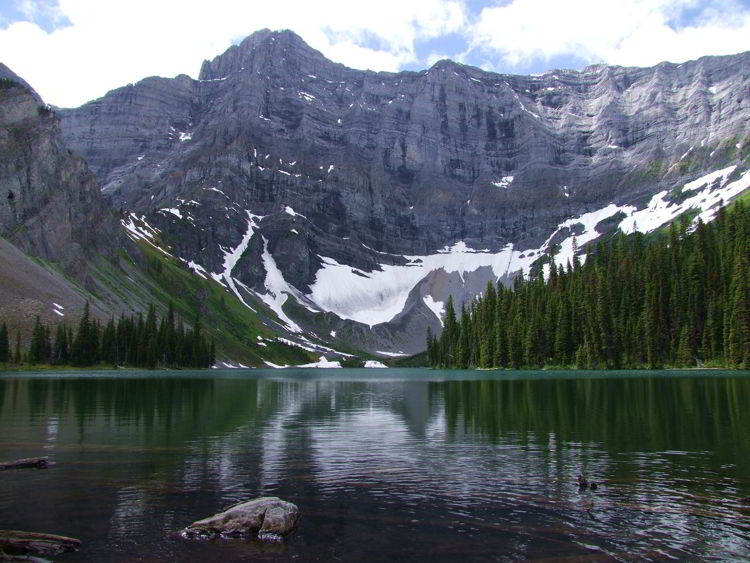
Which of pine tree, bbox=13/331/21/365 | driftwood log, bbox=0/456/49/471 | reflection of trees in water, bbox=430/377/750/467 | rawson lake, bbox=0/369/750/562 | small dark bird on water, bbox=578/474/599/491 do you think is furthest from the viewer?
pine tree, bbox=13/331/21/365

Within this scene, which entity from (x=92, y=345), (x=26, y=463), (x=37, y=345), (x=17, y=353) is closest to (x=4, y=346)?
(x=17, y=353)

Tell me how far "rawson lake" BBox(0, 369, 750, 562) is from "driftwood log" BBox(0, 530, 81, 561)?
513mm

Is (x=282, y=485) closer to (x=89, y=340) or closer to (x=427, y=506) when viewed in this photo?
(x=427, y=506)

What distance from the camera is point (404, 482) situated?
27.1 m

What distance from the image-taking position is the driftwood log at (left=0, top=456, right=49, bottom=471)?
28.7 metres

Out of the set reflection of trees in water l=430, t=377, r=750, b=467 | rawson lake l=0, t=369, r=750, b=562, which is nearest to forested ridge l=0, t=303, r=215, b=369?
rawson lake l=0, t=369, r=750, b=562

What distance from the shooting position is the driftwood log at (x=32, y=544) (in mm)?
17219

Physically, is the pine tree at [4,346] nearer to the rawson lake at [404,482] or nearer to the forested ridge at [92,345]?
the forested ridge at [92,345]

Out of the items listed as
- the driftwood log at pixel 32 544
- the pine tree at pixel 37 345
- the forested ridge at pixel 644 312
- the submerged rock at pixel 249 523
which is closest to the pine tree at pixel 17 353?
the pine tree at pixel 37 345

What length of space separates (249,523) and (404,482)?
9.21 meters

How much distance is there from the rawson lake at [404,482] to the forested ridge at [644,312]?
3144 inches

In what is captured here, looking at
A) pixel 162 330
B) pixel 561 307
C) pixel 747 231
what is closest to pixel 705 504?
pixel 747 231

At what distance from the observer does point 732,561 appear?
16.6 meters

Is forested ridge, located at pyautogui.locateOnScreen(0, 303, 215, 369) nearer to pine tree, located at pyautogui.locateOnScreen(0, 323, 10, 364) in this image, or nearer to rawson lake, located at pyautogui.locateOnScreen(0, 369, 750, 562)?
pine tree, located at pyautogui.locateOnScreen(0, 323, 10, 364)
